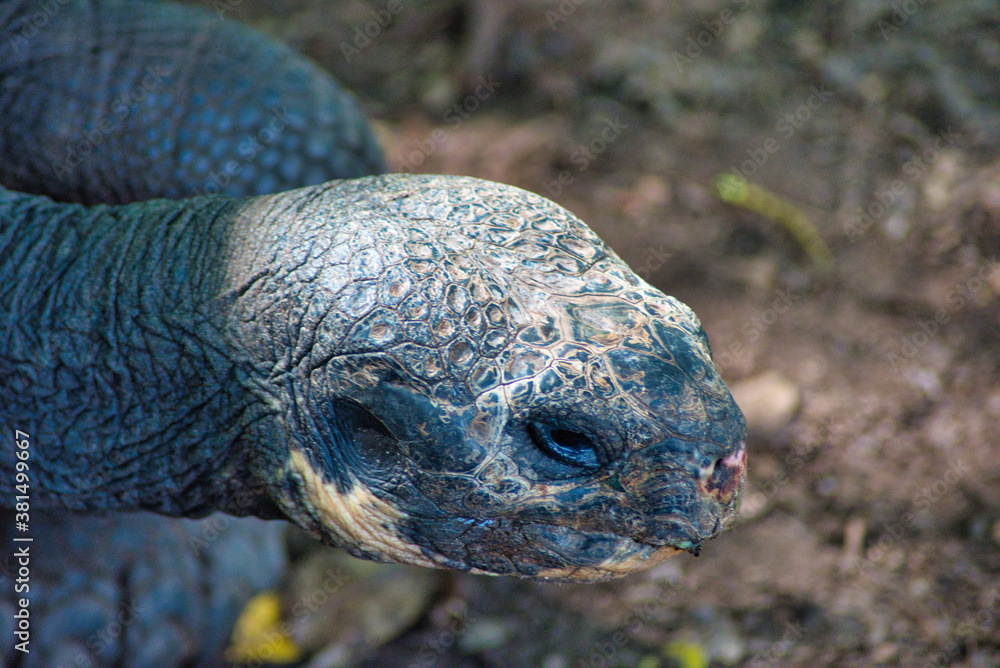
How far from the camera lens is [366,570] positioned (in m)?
2.82

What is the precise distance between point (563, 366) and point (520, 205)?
1.47 feet

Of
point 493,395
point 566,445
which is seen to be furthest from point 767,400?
point 493,395

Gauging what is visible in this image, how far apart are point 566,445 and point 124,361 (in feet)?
3.26

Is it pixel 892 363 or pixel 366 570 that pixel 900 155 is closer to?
pixel 892 363

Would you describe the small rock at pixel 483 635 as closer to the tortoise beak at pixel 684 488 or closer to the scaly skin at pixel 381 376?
the scaly skin at pixel 381 376

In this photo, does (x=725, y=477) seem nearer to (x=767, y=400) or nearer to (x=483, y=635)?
(x=483, y=635)

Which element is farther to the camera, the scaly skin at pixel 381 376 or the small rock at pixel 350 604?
the small rock at pixel 350 604

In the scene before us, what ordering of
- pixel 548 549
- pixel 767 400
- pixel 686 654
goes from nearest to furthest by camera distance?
pixel 548 549
pixel 686 654
pixel 767 400

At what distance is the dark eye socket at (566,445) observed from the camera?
4.78 ft

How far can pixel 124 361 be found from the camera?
170cm

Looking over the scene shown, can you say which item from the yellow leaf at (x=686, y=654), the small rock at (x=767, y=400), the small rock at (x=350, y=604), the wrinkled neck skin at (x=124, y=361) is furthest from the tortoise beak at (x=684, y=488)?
the small rock at (x=767, y=400)

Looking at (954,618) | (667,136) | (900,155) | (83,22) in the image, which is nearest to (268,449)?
(83,22)

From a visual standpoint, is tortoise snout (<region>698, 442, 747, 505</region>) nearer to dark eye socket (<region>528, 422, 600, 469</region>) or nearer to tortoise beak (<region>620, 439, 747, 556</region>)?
tortoise beak (<region>620, 439, 747, 556</region>)

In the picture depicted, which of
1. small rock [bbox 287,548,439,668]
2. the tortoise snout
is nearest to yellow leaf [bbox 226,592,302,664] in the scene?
small rock [bbox 287,548,439,668]
